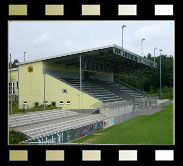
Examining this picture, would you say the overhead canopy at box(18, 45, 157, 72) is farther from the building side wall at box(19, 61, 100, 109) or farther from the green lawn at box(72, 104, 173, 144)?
the green lawn at box(72, 104, 173, 144)

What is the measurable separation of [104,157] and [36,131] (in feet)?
34.6

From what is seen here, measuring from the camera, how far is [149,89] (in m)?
61.0

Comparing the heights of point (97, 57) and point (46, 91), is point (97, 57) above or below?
above

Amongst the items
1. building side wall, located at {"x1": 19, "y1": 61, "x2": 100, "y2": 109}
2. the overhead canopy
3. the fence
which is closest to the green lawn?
the fence

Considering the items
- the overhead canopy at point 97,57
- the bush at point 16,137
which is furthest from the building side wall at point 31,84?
the bush at point 16,137

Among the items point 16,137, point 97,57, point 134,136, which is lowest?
point 134,136

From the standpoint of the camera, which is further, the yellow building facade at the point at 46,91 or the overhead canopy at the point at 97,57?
the yellow building facade at the point at 46,91

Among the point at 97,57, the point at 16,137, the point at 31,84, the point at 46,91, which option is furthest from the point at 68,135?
the point at 97,57

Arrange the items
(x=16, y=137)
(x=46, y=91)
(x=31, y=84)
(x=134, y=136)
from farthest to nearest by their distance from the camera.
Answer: (x=31, y=84)
(x=46, y=91)
(x=134, y=136)
(x=16, y=137)

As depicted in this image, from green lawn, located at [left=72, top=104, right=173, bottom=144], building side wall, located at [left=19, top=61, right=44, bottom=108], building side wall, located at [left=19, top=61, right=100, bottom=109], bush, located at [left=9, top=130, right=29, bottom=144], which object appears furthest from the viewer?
building side wall, located at [left=19, top=61, right=44, bottom=108]

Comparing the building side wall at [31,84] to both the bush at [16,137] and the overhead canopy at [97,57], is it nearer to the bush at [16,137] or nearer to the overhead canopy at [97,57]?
the overhead canopy at [97,57]

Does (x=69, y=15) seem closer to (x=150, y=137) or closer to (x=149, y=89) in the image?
(x=150, y=137)

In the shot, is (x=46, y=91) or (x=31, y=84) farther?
(x=31, y=84)

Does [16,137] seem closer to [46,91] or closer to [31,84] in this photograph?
Result: [46,91]
